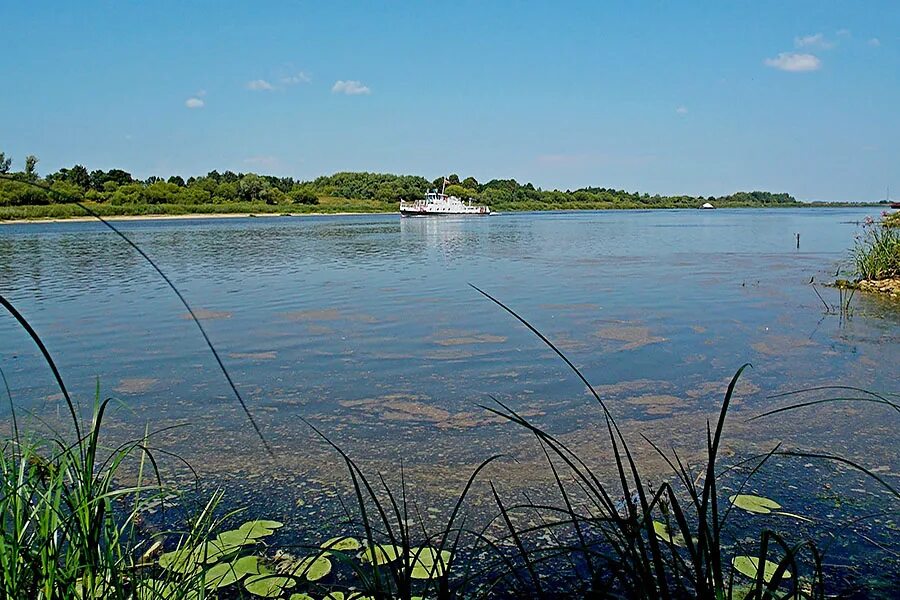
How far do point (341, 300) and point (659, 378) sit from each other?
6646 millimetres

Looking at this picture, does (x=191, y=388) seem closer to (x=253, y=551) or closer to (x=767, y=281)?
(x=253, y=551)

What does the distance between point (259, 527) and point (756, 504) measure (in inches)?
94.0

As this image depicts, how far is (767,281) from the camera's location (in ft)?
46.2

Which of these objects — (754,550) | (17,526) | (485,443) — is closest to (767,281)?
(485,443)

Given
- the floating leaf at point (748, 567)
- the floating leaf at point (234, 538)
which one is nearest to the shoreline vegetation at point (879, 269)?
the floating leaf at point (748, 567)

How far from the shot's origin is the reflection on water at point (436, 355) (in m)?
4.82

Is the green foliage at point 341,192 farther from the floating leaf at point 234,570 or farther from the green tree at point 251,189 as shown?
the floating leaf at point 234,570

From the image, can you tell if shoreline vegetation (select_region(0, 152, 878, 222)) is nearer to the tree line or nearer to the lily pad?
the tree line

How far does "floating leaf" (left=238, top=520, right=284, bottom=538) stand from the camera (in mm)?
3240

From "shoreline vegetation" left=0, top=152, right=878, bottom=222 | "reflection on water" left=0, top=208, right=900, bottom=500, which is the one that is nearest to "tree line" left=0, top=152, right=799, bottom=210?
"shoreline vegetation" left=0, top=152, right=878, bottom=222

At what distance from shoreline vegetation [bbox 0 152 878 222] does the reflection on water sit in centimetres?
5143

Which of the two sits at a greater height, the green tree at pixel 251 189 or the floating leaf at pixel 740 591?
the green tree at pixel 251 189

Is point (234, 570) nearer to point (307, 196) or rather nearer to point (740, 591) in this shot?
point (740, 591)

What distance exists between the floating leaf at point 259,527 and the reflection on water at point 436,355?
29.8 inches
